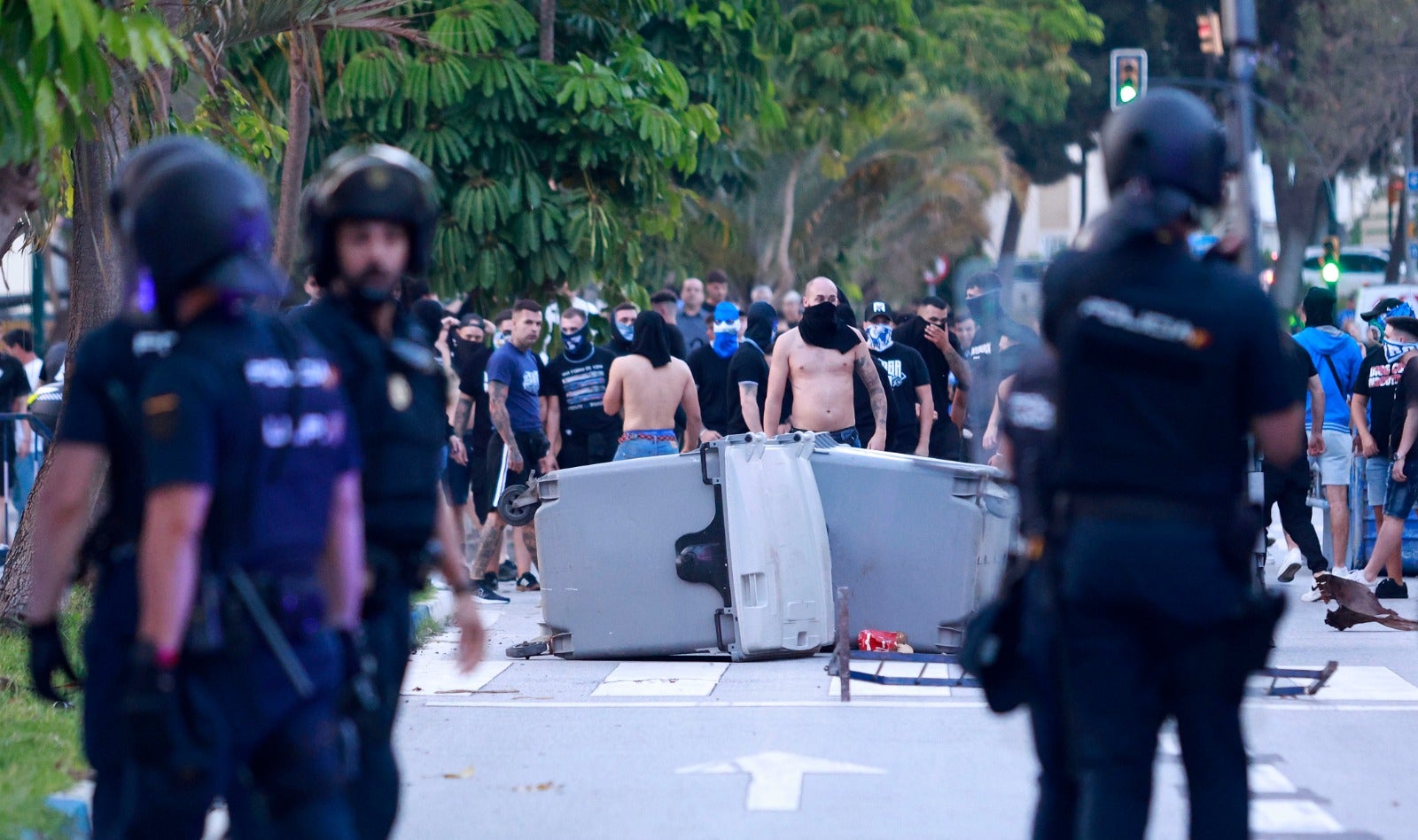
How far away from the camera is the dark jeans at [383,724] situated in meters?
4.29

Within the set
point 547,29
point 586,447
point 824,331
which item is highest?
point 547,29

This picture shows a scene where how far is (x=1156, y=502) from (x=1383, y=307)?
32.1 ft

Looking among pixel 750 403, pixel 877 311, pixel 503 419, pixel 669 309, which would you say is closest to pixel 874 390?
pixel 750 403

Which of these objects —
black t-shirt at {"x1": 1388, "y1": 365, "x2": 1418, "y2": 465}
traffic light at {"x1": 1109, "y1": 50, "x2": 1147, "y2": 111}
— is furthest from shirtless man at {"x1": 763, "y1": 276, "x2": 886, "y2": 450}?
traffic light at {"x1": 1109, "y1": 50, "x2": 1147, "y2": 111}

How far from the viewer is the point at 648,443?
12562 mm

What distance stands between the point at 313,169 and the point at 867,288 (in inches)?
955

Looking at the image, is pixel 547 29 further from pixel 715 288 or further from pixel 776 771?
pixel 776 771

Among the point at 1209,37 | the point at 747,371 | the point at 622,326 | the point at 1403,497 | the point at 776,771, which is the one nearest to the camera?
the point at 776,771

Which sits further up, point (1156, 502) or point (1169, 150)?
point (1169, 150)

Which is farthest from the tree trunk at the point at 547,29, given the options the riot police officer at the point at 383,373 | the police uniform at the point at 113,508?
the police uniform at the point at 113,508

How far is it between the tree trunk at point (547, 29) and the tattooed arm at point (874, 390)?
5054mm

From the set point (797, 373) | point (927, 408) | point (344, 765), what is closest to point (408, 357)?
point (344, 765)

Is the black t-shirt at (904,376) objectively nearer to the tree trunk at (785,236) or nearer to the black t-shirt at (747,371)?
the black t-shirt at (747,371)

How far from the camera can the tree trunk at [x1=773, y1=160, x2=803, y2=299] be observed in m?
30.7
